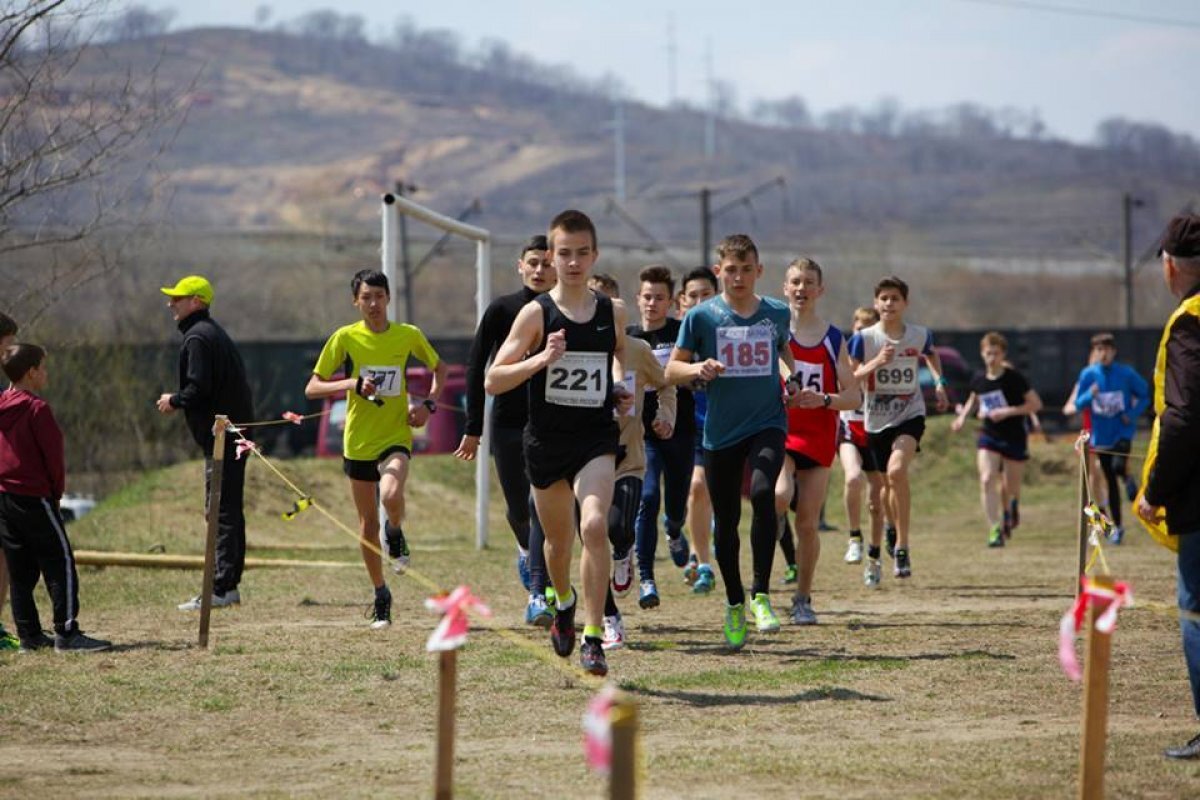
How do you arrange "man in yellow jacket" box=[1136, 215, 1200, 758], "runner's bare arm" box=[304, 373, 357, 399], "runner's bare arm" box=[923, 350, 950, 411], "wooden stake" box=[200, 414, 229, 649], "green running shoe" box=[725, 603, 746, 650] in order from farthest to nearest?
1. "runner's bare arm" box=[923, 350, 950, 411]
2. "runner's bare arm" box=[304, 373, 357, 399]
3. "wooden stake" box=[200, 414, 229, 649]
4. "green running shoe" box=[725, 603, 746, 650]
5. "man in yellow jacket" box=[1136, 215, 1200, 758]

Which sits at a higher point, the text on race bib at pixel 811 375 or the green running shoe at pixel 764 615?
the text on race bib at pixel 811 375

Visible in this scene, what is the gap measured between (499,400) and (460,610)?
14.5ft

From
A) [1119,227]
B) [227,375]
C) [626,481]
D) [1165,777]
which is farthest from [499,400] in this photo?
[1119,227]

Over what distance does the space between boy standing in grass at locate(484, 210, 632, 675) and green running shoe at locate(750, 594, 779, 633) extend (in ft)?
6.13

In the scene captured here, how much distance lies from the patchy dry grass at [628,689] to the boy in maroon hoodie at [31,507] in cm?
43

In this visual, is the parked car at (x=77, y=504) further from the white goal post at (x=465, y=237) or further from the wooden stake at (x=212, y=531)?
the wooden stake at (x=212, y=531)

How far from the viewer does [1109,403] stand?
18.1 meters

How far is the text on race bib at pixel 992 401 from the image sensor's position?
17.2 m

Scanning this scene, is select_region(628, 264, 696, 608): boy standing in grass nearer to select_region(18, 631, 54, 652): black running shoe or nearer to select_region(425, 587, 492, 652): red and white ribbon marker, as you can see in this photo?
select_region(18, 631, 54, 652): black running shoe

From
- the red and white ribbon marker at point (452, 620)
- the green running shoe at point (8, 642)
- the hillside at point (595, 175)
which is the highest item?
the hillside at point (595, 175)

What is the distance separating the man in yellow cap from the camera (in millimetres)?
11664

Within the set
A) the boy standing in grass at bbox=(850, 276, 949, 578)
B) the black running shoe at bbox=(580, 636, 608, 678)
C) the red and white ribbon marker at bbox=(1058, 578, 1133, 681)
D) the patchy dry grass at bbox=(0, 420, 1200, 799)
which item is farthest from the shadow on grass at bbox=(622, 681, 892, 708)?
the boy standing in grass at bbox=(850, 276, 949, 578)

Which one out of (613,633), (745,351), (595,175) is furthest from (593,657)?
(595,175)

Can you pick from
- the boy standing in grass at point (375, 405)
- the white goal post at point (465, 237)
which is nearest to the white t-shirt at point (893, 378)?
the white goal post at point (465, 237)
